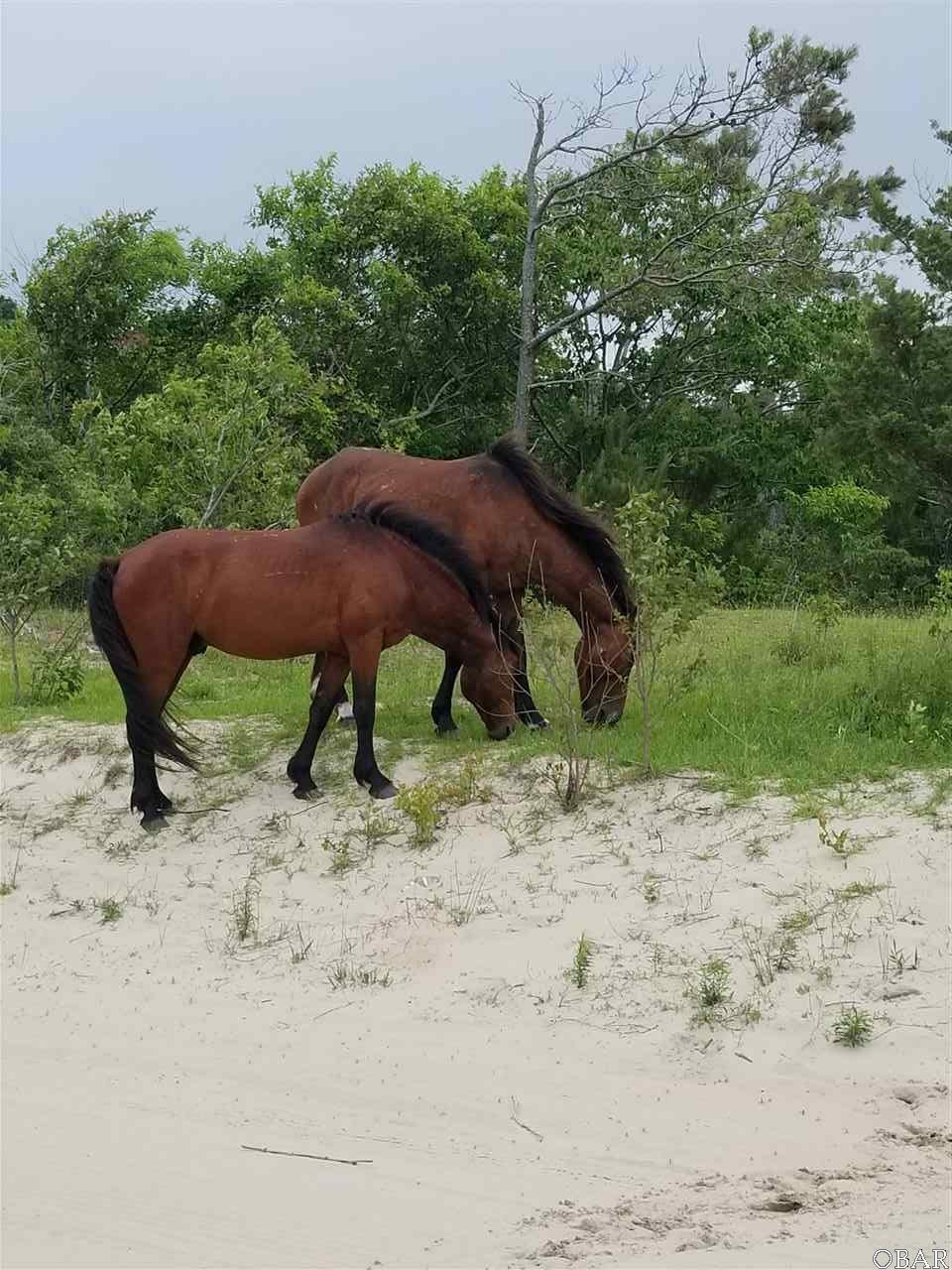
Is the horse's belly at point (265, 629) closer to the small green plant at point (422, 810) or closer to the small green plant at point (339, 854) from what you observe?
the small green plant at point (422, 810)

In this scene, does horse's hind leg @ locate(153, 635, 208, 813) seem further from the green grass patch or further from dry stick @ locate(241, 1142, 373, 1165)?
dry stick @ locate(241, 1142, 373, 1165)

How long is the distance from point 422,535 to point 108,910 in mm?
3006

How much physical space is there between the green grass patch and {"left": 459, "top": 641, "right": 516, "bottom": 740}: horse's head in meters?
0.16

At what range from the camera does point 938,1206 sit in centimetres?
376

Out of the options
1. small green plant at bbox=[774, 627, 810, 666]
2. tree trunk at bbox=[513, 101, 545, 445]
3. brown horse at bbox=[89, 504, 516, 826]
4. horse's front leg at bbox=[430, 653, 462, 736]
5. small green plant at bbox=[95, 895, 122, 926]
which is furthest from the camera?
tree trunk at bbox=[513, 101, 545, 445]

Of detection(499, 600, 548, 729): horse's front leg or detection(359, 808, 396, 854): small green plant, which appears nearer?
detection(359, 808, 396, 854): small green plant

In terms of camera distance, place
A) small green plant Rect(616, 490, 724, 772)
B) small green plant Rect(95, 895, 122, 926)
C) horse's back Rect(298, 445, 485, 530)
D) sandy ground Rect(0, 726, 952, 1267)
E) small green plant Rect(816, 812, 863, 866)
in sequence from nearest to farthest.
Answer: sandy ground Rect(0, 726, 952, 1267), small green plant Rect(816, 812, 863, 866), small green plant Rect(95, 895, 122, 926), small green plant Rect(616, 490, 724, 772), horse's back Rect(298, 445, 485, 530)

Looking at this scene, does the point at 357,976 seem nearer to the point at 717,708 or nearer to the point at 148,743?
the point at 148,743

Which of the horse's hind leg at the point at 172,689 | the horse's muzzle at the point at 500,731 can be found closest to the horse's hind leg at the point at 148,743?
the horse's hind leg at the point at 172,689

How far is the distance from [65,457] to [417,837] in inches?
496

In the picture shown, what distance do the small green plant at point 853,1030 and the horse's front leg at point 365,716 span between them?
11.4ft

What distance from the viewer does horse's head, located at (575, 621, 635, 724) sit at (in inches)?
329

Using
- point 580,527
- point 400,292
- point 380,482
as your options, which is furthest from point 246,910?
point 400,292

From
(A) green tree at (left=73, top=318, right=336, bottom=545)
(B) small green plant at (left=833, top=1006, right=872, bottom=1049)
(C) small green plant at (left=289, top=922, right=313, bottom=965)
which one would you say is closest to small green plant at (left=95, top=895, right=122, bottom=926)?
(C) small green plant at (left=289, top=922, right=313, bottom=965)
